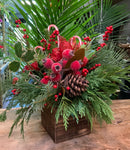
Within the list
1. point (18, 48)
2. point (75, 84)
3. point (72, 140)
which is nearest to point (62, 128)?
point (72, 140)

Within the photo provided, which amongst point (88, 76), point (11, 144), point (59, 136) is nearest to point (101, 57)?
→ point (88, 76)

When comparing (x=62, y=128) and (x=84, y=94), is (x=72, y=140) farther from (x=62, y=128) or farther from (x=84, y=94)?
(x=84, y=94)

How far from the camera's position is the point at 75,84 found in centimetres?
42

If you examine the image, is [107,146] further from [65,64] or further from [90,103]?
[65,64]

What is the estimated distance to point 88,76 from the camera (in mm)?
471

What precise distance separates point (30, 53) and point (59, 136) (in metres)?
0.31

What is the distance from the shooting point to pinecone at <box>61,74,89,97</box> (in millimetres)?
417

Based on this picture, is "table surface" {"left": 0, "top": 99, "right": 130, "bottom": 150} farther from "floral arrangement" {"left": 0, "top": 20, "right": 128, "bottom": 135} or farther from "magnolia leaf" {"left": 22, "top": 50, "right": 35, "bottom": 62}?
"magnolia leaf" {"left": 22, "top": 50, "right": 35, "bottom": 62}

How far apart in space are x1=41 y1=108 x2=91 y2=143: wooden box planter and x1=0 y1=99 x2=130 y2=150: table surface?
0.02 metres

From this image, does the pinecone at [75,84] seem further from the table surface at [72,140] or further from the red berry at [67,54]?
the table surface at [72,140]

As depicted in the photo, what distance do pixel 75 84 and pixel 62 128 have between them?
180 mm

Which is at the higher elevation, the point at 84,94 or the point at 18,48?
the point at 18,48

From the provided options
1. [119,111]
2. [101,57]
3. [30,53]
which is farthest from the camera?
[119,111]

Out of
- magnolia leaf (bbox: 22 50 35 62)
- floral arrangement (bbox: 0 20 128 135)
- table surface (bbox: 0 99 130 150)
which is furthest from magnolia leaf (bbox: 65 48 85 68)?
table surface (bbox: 0 99 130 150)
